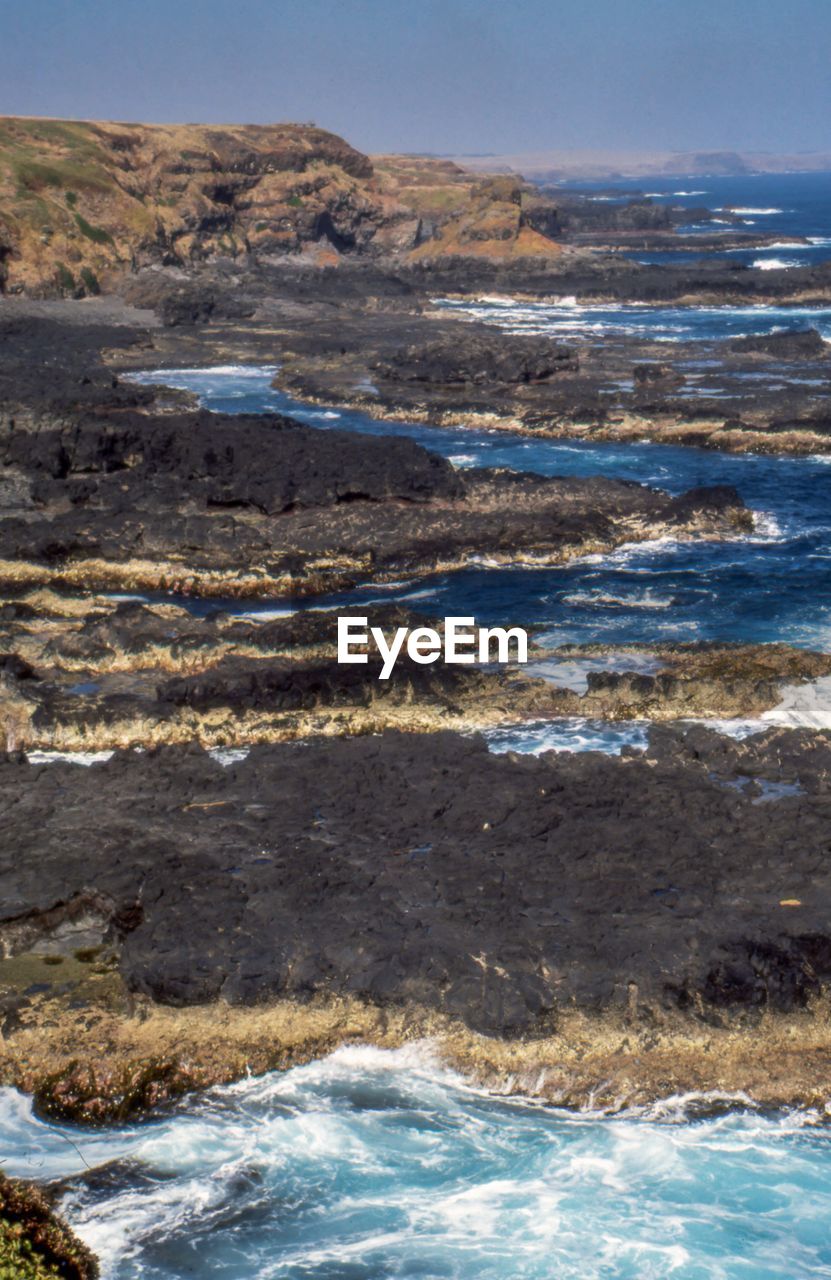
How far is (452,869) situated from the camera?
16.0 metres

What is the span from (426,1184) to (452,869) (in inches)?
165

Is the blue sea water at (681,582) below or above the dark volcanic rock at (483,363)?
below

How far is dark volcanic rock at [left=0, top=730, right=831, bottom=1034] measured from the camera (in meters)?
14.1

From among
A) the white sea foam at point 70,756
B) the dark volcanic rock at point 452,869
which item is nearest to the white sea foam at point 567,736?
the dark volcanic rock at point 452,869

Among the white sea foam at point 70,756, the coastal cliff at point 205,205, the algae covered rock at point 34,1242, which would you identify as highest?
the coastal cliff at point 205,205

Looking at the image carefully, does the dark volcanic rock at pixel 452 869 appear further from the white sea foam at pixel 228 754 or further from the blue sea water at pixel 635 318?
the blue sea water at pixel 635 318

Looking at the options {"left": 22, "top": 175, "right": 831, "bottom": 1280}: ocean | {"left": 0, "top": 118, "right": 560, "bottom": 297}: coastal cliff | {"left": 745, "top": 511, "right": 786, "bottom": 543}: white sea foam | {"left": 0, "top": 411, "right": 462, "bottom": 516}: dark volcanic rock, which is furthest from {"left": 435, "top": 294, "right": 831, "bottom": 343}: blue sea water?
{"left": 22, "top": 175, "right": 831, "bottom": 1280}: ocean

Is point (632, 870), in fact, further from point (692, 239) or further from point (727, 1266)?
point (692, 239)

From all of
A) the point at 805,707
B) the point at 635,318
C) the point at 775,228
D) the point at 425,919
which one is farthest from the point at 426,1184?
the point at 775,228

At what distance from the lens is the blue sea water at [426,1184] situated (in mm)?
11547

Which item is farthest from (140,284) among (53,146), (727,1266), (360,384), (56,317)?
(727,1266)

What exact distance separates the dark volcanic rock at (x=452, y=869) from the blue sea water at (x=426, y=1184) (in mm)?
1195

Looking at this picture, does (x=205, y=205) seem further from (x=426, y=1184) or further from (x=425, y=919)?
(x=426, y=1184)

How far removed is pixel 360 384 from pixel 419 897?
1495 inches
